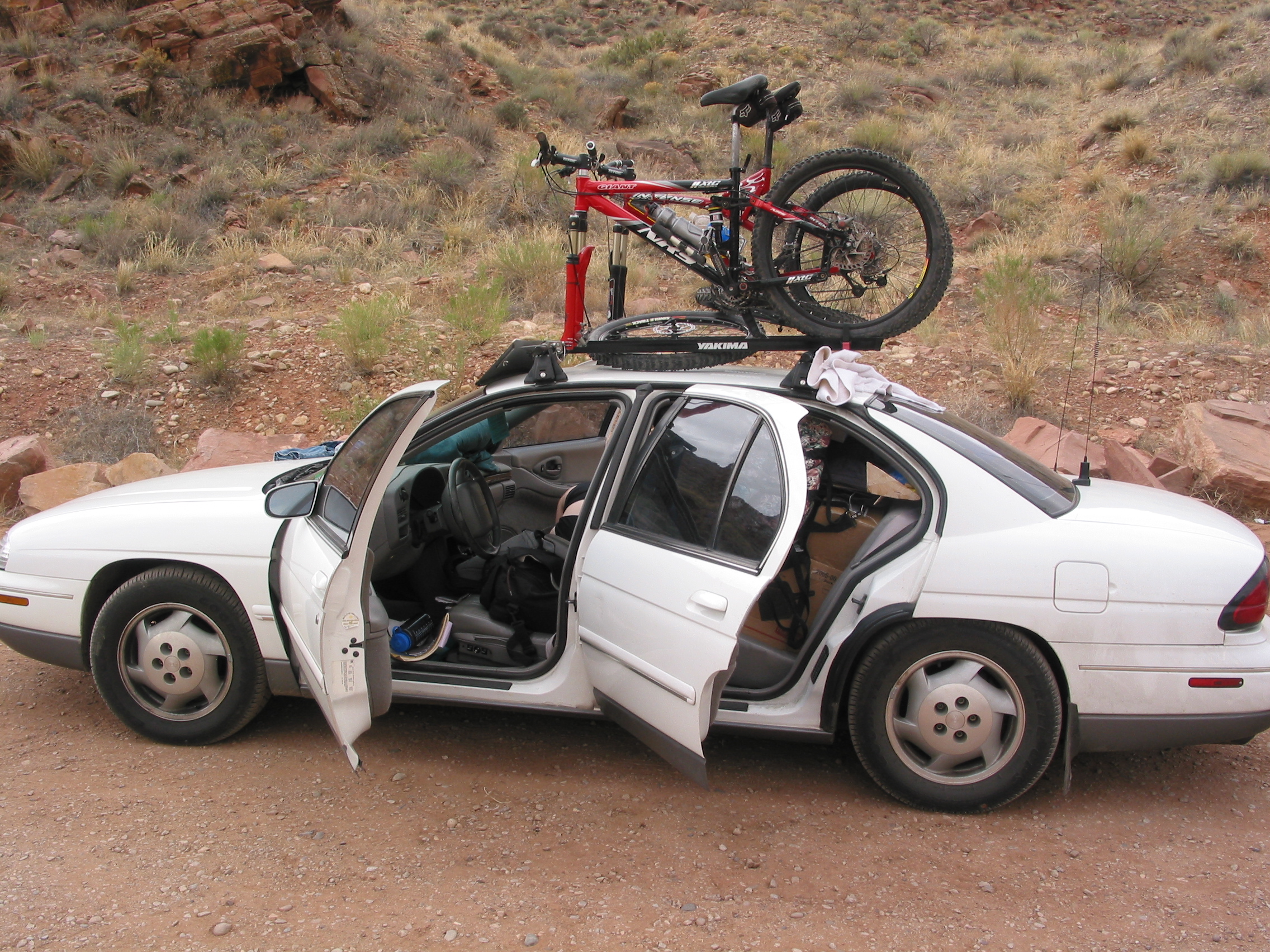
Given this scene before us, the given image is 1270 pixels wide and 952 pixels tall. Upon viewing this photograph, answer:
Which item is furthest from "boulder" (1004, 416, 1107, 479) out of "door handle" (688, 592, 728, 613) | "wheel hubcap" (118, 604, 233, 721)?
"wheel hubcap" (118, 604, 233, 721)

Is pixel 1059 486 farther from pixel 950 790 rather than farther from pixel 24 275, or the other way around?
pixel 24 275

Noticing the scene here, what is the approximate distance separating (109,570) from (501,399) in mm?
1653

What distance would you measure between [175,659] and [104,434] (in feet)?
18.6

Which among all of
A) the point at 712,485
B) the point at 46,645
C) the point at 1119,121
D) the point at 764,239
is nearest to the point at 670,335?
the point at 764,239

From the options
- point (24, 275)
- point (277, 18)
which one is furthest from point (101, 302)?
point (277, 18)

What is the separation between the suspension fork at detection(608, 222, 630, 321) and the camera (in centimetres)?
504

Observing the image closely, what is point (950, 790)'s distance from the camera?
330 cm

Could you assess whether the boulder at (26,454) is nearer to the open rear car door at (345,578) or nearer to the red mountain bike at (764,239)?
the red mountain bike at (764,239)

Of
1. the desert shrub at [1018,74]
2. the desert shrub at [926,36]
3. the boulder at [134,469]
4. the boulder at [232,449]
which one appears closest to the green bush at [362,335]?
the boulder at [232,449]

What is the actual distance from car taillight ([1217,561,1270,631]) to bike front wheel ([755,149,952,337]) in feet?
5.57

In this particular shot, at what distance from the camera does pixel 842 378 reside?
347 cm

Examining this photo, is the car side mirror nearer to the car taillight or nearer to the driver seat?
the driver seat

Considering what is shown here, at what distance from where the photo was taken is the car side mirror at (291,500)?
371 centimetres

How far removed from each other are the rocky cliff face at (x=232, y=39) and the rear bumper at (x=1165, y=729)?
17.9 metres
